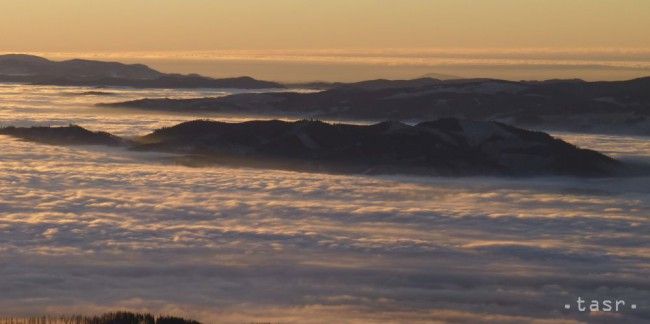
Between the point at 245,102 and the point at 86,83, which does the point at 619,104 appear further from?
the point at 86,83

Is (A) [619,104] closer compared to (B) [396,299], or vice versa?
(B) [396,299]

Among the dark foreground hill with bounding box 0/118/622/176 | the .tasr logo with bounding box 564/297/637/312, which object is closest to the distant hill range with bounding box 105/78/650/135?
the dark foreground hill with bounding box 0/118/622/176

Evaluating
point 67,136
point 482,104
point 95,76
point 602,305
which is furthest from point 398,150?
point 95,76

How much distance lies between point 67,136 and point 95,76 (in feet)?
320

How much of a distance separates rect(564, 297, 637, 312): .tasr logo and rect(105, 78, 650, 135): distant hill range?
40394 mm

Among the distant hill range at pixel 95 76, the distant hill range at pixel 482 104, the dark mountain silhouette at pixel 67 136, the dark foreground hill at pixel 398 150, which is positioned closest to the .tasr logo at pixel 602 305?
the dark foreground hill at pixel 398 150

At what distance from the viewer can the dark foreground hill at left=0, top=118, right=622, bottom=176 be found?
32875 millimetres

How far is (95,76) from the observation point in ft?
448

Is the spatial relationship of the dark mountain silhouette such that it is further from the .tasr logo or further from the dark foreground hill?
the .tasr logo

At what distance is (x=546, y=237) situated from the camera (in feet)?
63.4

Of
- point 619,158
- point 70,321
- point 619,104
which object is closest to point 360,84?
point 619,104

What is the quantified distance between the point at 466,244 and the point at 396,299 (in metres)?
4.64

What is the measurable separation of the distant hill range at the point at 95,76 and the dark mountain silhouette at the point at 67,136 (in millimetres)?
72237

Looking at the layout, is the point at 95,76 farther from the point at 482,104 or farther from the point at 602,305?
the point at 602,305
